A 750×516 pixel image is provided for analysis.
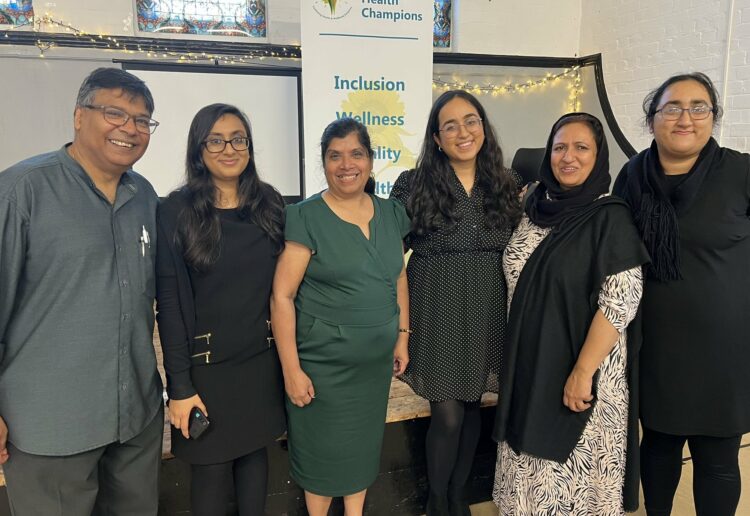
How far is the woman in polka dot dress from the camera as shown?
1677 mm

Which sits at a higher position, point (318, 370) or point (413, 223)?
point (413, 223)

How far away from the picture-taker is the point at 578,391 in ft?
4.89

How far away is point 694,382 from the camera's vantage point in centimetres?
155

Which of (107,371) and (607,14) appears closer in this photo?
(107,371)

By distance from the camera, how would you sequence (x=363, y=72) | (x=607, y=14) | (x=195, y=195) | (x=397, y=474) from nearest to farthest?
1. (x=195, y=195)
2. (x=397, y=474)
3. (x=363, y=72)
4. (x=607, y=14)

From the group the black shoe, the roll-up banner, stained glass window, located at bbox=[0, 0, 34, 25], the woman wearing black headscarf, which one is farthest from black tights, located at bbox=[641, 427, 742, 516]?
stained glass window, located at bbox=[0, 0, 34, 25]

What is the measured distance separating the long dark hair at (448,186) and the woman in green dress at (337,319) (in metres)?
0.13

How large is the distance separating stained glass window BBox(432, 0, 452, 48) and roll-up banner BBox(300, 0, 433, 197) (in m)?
1.42

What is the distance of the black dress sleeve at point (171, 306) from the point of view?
1.32 meters

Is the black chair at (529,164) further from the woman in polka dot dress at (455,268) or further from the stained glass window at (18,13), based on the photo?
the stained glass window at (18,13)

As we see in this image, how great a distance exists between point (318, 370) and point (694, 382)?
3.66 ft

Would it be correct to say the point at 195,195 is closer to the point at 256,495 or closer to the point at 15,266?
the point at 15,266

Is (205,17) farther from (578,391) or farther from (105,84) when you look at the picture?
(578,391)

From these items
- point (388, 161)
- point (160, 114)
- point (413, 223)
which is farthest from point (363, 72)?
point (413, 223)
